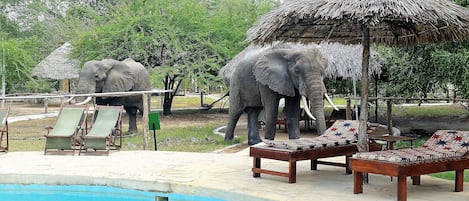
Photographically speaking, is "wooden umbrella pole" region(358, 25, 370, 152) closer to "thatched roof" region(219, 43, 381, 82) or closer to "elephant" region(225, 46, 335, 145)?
"elephant" region(225, 46, 335, 145)

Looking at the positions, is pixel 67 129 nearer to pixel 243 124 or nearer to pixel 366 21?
pixel 366 21

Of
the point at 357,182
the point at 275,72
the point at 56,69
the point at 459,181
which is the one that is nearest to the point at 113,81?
the point at 275,72

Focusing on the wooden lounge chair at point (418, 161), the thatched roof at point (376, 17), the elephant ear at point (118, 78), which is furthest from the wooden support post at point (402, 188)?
the elephant ear at point (118, 78)

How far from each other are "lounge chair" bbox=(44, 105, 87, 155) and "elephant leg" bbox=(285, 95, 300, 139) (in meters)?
3.98

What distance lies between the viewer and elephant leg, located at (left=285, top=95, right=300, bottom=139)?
41.3ft

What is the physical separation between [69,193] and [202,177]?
1.87 meters

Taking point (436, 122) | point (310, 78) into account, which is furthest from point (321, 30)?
point (436, 122)

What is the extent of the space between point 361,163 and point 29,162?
225 inches

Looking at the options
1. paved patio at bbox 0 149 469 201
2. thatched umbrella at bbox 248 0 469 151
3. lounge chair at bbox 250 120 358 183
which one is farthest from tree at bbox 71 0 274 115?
lounge chair at bbox 250 120 358 183

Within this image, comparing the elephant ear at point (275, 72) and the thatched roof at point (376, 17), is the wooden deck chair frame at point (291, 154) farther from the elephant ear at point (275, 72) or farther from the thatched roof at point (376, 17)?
the elephant ear at point (275, 72)

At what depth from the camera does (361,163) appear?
22.9ft

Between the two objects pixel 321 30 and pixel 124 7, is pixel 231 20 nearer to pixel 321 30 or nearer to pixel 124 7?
pixel 124 7

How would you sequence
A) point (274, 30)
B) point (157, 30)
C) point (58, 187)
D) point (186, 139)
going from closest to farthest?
point (274, 30)
point (58, 187)
point (186, 139)
point (157, 30)

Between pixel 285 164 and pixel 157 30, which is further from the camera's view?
pixel 157 30
